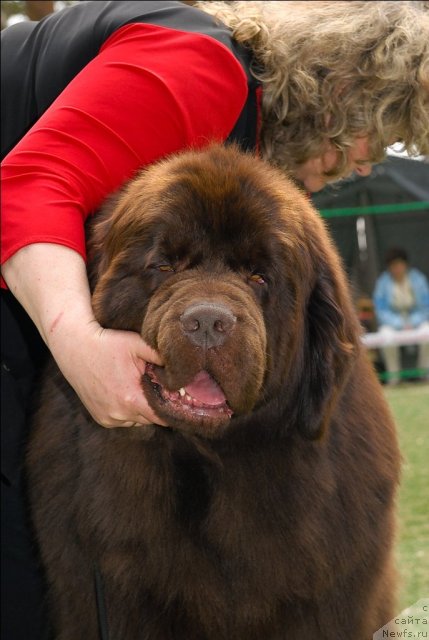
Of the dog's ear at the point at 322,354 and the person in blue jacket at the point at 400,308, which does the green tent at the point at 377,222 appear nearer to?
the person in blue jacket at the point at 400,308

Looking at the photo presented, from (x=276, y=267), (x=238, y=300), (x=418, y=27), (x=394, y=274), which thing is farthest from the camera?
(x=394, y=274)

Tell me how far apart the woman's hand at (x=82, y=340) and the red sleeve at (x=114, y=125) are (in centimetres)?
5

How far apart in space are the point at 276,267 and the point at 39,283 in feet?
1.67

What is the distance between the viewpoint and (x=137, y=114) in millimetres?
2131

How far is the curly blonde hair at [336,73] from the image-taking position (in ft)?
8.25

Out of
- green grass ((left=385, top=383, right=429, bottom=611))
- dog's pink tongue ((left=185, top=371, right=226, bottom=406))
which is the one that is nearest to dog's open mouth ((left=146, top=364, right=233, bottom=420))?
dog's pink tongue ((left=185, top=371, right=226, bottom=406))

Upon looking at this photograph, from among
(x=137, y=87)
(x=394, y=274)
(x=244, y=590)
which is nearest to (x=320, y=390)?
(x=244, y=590)

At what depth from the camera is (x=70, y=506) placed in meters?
2.13

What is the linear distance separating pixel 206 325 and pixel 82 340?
285 mm

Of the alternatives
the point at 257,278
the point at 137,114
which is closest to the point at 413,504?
the point at 257,278

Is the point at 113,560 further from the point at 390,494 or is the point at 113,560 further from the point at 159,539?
the point at 390,494

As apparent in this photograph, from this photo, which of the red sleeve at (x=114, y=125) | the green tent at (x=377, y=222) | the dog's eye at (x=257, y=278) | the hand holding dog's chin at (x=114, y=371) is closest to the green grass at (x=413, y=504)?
the dog's eye at (x=257, y=278)

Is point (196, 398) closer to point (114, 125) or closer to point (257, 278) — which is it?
point (257, 278)

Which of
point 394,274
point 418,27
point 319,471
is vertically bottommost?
point 394,274
